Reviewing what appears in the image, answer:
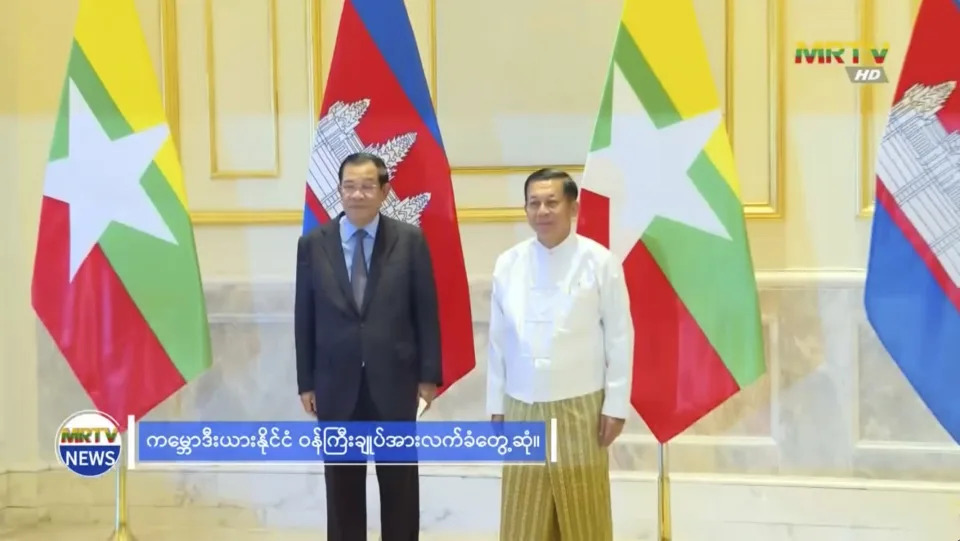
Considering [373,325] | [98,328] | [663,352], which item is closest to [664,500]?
[663,352]

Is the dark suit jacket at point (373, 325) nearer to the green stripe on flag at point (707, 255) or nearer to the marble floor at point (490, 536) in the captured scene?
the green stripe on flag at point (707, 255)

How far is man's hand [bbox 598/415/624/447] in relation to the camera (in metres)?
2.08

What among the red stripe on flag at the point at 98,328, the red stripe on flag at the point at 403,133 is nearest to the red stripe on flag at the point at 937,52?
the red stripe on flag at the point at 403,133

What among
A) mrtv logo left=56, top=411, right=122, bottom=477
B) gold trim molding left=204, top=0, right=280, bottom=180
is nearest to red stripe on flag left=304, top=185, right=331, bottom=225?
gold trim molding left=204, top=0, right=280, bottom=180

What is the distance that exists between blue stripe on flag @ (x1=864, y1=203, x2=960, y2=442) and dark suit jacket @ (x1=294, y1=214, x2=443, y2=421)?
4.16 ft

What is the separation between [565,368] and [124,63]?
162 centimetres

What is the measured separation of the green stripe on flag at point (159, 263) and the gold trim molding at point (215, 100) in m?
0.49

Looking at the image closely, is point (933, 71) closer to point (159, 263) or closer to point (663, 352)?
point (663, 352)

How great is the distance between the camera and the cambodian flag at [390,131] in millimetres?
2623

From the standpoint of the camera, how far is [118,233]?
2.57 metres

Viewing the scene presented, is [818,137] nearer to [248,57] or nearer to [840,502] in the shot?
[840,502]

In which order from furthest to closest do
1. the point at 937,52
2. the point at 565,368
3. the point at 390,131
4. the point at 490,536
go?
the point at 490,536 → the point at 390,131 → the point at 937,52 → the point at 565,368

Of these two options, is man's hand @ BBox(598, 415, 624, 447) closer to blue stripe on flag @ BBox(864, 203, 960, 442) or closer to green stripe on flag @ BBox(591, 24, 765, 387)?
green stripe on flag @ BBox(591, 24, 765, 387)

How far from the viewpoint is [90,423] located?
2.58 meters
